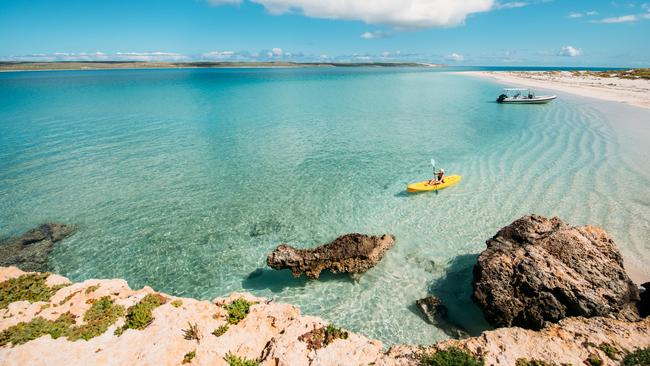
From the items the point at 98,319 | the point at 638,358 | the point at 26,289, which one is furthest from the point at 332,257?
the point at 26,289

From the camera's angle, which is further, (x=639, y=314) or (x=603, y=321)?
(x=639, y=314)

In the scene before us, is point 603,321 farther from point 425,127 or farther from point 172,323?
point 425,127

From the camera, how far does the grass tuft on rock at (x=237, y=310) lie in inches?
428

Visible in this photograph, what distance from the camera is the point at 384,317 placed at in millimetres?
13492

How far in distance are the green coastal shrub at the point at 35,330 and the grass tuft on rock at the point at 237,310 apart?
17.0ft

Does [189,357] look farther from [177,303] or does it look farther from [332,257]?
[332,257]

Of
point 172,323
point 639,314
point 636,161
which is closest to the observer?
point 172,323

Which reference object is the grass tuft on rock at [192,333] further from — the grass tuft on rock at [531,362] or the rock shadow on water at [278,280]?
the grass tuft on rock at [531,362]

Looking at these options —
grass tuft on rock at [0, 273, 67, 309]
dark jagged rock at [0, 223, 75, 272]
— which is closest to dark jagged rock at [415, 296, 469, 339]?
grass tuft on rock at [0, 273, 67, 309]

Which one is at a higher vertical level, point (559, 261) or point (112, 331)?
point (559, 261)

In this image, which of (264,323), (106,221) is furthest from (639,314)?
(106,221)

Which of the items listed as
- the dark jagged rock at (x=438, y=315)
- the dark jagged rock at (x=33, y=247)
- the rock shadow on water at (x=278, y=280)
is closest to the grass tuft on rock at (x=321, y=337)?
the dark jagged rock at (x=438, y=315)

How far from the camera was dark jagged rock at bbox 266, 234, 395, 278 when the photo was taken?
609 inches

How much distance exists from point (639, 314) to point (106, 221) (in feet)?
93.7
